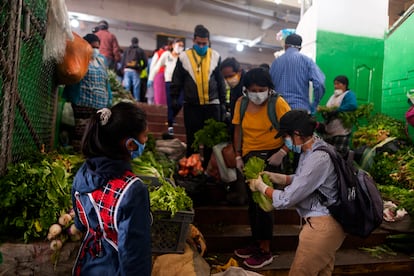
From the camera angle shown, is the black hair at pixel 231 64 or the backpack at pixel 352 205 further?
the black hair at pixel 231 64

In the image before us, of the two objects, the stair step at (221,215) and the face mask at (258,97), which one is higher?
the face mask at (258,97)

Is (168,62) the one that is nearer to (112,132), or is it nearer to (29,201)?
(29,201)

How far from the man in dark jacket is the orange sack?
16.8 ft

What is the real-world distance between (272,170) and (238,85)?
1991mm

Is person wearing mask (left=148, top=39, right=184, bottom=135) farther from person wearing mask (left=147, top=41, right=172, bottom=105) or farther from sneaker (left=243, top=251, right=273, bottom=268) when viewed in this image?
sneaker (left=243, top=251, right=273, bottom=268)

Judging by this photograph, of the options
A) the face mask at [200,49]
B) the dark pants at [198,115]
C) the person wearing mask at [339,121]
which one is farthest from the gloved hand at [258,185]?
the person wearing mask at [339,121]

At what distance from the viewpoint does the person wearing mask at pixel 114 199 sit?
1582 mm

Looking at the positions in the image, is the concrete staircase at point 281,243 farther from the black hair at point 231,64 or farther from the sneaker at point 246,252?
the black hair at point 231,64

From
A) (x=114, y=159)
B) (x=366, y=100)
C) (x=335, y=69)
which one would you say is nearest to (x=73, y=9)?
(x=335, y=69)

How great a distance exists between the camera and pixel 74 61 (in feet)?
13.5

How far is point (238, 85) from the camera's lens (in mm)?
5102

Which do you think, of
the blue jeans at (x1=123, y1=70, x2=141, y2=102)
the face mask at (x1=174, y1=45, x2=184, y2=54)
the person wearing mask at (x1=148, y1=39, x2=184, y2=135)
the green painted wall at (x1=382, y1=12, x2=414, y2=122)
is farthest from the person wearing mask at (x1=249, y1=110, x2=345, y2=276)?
the blue jeans at (x1=123, y1=70, x2=141, y2=102)

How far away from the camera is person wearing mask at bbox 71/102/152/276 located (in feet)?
5.19

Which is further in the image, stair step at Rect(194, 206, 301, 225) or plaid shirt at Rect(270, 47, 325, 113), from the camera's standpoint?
plaid shirt at Rect(270, 47, 325, 113)
